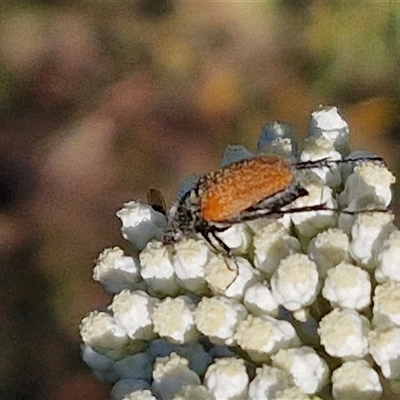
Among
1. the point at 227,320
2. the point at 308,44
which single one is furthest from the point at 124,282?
the point at 308,44

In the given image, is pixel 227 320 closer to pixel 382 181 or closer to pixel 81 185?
pixel 382 181

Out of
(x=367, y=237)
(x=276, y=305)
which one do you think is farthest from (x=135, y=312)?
(x=367, y=237)

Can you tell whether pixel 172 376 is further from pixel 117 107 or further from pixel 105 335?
pixel 117 107

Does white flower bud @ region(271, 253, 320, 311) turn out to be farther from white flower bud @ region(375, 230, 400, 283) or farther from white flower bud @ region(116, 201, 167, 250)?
white flower bud @ region(116, 201, 167, 250)

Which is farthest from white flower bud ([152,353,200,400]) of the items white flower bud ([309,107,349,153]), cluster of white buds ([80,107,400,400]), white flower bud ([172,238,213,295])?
white flower bud ([309,107,349,153])

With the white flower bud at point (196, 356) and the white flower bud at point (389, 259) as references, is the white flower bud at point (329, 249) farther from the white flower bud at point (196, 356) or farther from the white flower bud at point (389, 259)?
the white flower bud at point (196, 356)
